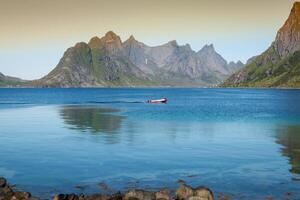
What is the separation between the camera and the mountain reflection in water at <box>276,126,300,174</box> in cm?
5992

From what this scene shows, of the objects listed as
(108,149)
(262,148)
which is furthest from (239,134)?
(108,149)

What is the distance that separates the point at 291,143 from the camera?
260 feet

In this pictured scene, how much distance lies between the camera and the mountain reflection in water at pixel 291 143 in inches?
2359

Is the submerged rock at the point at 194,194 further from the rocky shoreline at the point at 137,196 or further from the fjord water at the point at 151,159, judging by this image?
the fjord water at the point at 151,159

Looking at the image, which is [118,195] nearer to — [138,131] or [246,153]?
[246,153]

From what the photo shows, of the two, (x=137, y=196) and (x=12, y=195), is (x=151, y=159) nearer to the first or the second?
(x=137, y=196)

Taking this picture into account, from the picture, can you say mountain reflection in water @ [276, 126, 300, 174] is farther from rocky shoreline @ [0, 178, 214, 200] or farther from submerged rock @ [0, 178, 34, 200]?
submerged rock @ [0, 178, 34, 200]

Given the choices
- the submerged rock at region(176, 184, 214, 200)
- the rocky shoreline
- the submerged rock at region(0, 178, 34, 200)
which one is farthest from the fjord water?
the submerged rock at region(176, 184, 214, 200)

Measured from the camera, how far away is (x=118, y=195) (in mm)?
39438

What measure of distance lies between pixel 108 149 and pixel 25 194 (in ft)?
103

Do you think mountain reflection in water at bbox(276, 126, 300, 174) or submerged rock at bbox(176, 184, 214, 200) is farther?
mountain reflection in water at bbox(276, 126, 300, 174)

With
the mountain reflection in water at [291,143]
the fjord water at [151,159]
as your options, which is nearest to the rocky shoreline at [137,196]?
the fjord water at [151,159]

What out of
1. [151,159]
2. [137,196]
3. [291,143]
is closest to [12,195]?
[137,196]

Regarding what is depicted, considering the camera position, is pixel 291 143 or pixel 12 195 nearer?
pixel 12 195
